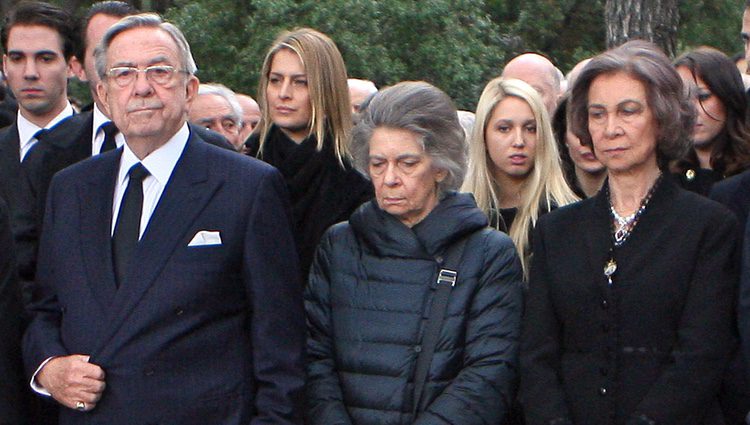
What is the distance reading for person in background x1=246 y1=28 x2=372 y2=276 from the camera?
6113 millimetres

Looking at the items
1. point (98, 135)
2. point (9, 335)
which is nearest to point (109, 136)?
point (98, 135)

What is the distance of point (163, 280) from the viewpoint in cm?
442

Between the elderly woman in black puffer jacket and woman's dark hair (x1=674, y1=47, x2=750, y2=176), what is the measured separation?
146 cm

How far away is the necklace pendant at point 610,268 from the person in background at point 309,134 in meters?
1.67

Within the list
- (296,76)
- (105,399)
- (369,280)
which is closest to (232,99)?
(296,76)

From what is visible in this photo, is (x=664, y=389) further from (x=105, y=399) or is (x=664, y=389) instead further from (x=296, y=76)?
(x=296, y=76)

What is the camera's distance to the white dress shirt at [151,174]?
4613 millimetres

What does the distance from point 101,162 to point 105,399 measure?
0.87 meters

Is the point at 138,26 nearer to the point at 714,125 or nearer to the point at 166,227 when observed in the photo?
the point at 166,227

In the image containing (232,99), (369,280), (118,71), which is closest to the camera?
(118,71)

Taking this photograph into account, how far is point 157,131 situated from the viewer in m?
4.63

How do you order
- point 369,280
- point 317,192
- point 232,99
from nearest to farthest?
point 369,280 → point 317,192 → point 232,99

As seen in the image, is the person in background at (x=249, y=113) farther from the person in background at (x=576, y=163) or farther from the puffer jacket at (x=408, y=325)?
the puffer jacket at (x=408, y=325)

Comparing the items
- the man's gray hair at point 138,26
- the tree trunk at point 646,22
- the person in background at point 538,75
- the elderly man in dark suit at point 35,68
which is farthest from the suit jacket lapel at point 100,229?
the tree trunk at point 646,22
